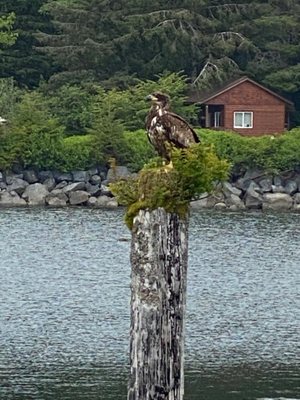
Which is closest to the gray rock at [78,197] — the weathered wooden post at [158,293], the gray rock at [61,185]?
the gray rock at [61,185]

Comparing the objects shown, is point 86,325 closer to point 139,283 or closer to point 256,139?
point 139,283

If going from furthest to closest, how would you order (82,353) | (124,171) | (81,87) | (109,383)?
(81,87)
(124,171)
(82,353)
(109,383)

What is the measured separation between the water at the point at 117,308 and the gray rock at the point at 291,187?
27.8ft

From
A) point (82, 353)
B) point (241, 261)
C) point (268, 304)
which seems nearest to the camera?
point (82, 353)

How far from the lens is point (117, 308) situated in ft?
117

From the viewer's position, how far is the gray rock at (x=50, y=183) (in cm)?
6881

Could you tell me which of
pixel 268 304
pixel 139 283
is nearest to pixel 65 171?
pixel 268 304

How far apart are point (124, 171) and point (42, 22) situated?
12.8 m

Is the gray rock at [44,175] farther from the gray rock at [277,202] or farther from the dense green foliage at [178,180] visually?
the dense green foliage at [178,180]

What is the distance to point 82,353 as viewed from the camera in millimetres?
28750

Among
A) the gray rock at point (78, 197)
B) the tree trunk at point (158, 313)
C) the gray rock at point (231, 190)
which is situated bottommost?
the gray rock at point (78, 197)

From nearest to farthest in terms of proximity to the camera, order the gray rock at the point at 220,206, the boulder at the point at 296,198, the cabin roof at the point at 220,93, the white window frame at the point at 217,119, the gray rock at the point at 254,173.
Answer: the gray rock at the point at 220,206 < the boulder at the point at 296,198 < the gray rock at the point at 254,173 < the cabin roof at the point at 220,93 < the white window frame at the point at 217,119

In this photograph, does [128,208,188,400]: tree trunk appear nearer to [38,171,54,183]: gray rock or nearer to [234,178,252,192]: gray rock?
[234,178,252,192]: gray rock

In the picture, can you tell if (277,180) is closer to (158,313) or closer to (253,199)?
(253,199)
